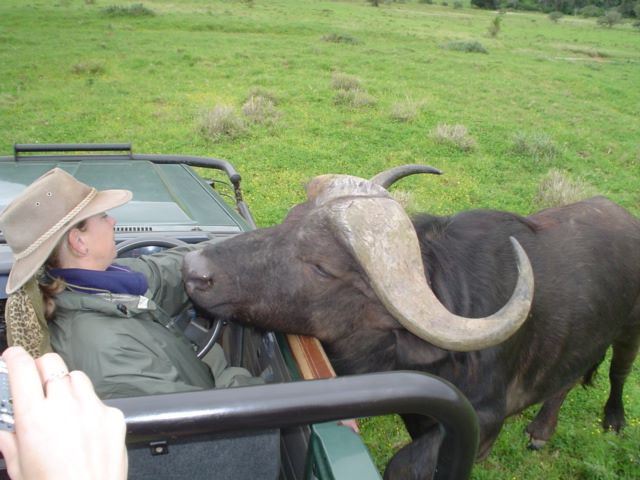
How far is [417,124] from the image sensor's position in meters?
13.2

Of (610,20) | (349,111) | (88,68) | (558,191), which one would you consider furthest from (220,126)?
(610,20)

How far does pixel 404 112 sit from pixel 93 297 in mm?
11890

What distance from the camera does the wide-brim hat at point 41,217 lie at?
2248 millimetres

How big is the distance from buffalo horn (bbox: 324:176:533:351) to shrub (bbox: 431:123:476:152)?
31.0ft

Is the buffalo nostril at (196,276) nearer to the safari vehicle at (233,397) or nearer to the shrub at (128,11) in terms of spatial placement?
the safari vehicle at (233,397)

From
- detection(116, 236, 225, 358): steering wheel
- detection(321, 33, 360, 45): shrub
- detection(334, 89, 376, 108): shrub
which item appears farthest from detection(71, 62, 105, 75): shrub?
detection(116, 236, 225, 358): steering wheel

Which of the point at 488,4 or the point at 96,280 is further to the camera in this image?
the point at 488,4

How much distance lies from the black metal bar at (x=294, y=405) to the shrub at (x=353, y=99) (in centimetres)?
1324

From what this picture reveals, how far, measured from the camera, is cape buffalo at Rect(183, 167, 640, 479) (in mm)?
2582

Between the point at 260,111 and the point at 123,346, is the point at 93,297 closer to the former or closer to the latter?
the point at 123,346

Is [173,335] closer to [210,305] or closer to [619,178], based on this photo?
[210,305]

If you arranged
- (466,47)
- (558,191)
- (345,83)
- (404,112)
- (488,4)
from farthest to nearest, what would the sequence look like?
1. (488,4)
2. (466,47)
3. (345,83)
4. (404,112)
5. (558,191)

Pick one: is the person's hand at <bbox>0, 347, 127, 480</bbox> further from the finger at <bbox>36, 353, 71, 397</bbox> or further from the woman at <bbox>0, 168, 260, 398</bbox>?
the woman at <bbox>0, 168, 260, 398</bbox>

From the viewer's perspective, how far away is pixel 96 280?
2.49m
